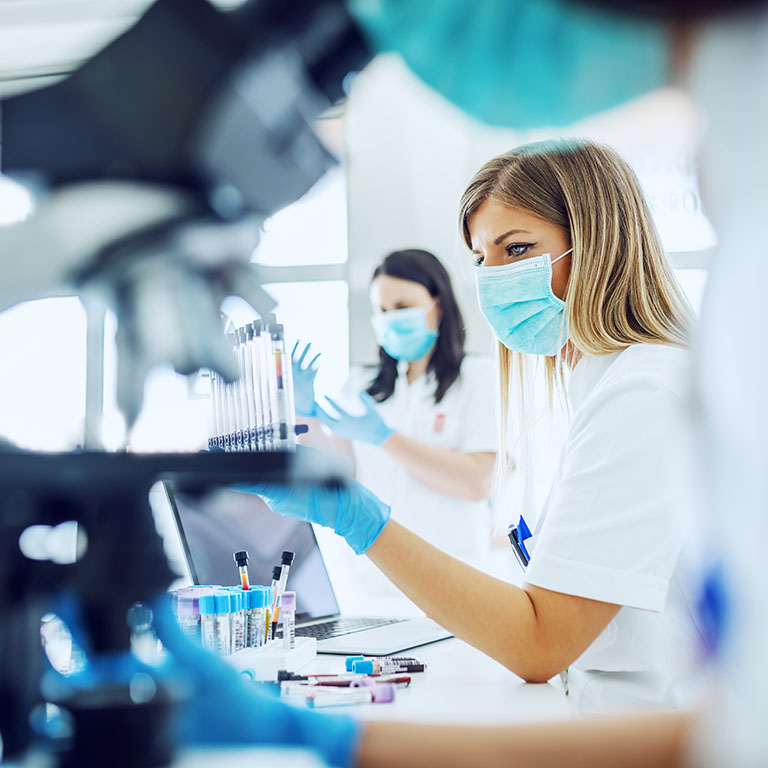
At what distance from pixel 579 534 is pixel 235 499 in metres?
0.74

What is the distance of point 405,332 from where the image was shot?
235cm

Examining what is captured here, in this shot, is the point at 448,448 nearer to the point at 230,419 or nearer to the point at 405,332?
the point at 405,332

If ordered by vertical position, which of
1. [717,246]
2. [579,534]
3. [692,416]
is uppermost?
[717,246]

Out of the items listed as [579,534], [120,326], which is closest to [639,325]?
[579,534]

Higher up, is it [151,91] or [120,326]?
[151,91]

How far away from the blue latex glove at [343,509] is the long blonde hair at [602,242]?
459mm

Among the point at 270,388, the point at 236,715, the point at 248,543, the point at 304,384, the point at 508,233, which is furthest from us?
the point at 304,384

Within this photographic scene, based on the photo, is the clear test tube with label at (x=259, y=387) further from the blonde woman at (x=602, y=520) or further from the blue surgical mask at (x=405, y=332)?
the blue surgical mask at (x=405, y=332)

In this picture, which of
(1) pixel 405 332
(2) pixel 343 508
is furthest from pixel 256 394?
(1) pixel 405 332

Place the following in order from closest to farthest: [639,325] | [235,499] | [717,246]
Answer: [717,246], [639,325], [235,499]

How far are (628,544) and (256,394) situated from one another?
52cm

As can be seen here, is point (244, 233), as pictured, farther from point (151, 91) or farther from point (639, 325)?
point (639, 325)

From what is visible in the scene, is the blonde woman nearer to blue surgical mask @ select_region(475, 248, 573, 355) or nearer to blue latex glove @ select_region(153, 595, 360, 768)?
blue surgical mask @ select_region(475, 248, 573, 355)

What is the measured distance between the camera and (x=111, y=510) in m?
0.54
